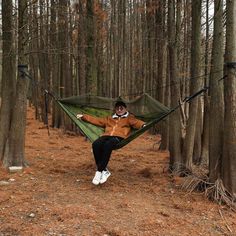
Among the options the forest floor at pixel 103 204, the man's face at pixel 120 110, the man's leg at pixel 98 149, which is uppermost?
the man's face at pixel 120 110

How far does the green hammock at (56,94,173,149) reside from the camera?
6031 mm

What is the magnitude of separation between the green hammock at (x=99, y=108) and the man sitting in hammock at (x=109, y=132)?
0.11 meters

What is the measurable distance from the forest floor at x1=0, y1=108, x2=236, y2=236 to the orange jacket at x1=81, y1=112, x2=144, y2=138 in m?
0.79

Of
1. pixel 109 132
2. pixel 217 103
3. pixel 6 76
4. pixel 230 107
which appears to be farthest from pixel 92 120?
pixel 230 107

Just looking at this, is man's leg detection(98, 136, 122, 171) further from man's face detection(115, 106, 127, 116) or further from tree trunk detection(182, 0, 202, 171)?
tree trunk detection(182, 0, 202, 171)

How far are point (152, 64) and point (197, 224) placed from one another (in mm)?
11636

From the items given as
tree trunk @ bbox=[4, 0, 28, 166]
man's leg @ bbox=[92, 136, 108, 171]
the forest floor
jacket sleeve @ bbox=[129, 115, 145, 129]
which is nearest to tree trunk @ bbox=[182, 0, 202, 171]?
the forest floor

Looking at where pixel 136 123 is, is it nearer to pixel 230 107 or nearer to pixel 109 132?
pixel 109 132

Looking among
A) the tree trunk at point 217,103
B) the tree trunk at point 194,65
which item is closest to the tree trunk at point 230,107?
the tree trunk at point 217,103

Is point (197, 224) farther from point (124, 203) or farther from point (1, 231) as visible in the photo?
point (1, 231)

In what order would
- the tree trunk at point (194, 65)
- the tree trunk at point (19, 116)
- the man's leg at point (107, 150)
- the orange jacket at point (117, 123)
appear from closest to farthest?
the man's leg at point (107, 150)
the orange jacket at point (117, 123)
the tree trunk at point (19, 116)
the tree trunk at point (194, 65)

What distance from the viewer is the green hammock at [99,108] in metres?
6.03

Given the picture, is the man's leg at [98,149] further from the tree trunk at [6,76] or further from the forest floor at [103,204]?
the tree trunk at [6,76]

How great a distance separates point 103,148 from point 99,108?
1.18m
